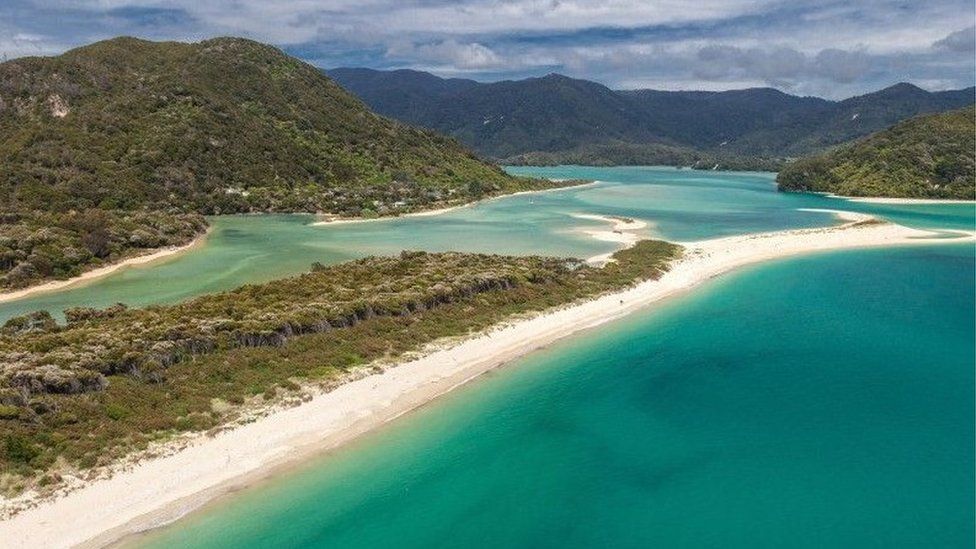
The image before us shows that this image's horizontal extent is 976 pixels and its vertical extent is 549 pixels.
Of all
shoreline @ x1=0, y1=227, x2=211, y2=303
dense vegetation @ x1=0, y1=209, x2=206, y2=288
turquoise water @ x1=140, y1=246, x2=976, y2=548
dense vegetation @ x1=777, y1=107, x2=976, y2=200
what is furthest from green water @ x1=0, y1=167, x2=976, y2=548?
dense vegetation @ x1=777, y1=107, x2=976, y2=200

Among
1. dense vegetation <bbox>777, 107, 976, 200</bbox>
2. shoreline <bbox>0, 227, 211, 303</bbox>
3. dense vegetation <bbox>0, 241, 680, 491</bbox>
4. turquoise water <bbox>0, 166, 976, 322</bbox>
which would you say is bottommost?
shoreline <bbox>0, 227, 211, 303</bbox>

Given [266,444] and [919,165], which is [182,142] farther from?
[919,165]

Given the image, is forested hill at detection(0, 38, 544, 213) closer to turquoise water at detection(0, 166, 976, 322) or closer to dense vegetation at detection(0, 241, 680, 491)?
turquoise water at detection(0, 166, 976, 322)

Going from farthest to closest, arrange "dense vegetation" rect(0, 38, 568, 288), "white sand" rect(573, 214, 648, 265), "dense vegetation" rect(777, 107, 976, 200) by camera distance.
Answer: "dense vegetation" rect(777, 107, 976, 200), "dense vegetation" rect(0, 38, 568, 288), "white sand" rect(573, 214, 648, 265)

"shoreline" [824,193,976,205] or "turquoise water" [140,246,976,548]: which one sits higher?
"shoreline" [824,193,976,205]

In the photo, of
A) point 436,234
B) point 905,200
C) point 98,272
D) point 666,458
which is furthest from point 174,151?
point 905,200

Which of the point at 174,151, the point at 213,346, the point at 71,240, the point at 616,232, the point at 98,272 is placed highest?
the point at 174,151
